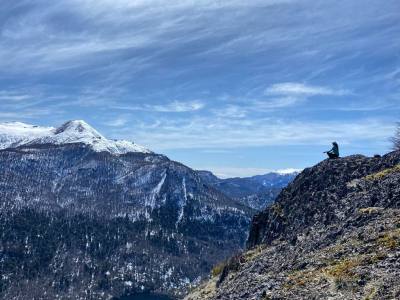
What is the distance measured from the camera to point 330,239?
65.9 meters

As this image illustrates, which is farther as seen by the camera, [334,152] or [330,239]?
[334,152]

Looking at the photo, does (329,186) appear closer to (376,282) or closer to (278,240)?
(278,240)

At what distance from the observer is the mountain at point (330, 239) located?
4769cm

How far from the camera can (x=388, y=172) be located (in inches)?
3054

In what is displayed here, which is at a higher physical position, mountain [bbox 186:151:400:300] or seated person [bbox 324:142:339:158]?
seated person [bbox 324:142:339:158]

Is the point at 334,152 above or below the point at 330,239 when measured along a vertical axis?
above

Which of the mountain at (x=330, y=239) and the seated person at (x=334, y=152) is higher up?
the seated person at (x=334, y=152)

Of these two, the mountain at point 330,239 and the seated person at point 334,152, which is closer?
the mountain at point 330,239

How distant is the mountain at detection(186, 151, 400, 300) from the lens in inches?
1877

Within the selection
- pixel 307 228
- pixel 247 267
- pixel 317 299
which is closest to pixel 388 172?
pixel 307 228

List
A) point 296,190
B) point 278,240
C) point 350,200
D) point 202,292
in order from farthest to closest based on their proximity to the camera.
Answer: point 296,190 → point 202,292 → point 278,240 → point 350,200

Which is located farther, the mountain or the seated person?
the seated person

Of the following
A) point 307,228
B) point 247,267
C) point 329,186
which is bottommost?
point 247,267

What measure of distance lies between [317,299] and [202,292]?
48.6m
